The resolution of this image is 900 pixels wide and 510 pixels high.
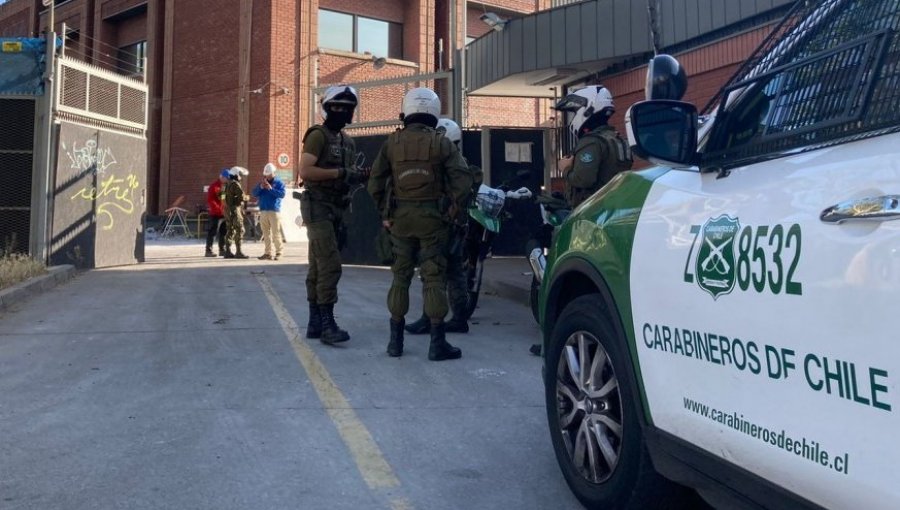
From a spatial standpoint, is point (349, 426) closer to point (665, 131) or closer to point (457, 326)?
point (665, 131)

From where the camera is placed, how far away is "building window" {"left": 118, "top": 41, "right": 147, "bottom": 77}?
98.8ft

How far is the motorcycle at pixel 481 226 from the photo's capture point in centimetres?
764

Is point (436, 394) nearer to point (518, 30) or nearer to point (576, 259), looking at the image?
Answer: point (576, 259)

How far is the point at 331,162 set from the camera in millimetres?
6977

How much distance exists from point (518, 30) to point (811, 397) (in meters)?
12.1

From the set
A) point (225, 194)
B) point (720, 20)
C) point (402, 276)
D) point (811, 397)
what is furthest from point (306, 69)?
point (811, 397)

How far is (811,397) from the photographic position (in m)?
2.20

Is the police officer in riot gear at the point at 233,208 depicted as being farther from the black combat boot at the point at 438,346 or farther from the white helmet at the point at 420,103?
the black combat boot at the point at 438,346

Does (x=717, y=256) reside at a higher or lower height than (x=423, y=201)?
lower

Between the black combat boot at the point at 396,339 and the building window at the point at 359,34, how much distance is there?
20928 mm

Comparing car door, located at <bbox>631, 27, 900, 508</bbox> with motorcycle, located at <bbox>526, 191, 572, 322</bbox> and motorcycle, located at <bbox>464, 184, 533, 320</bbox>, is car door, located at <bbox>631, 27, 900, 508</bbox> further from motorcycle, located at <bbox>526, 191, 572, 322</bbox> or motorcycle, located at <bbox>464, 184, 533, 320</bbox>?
motorcycle, located at <bbox>464, 184, 533, 320</bbox>

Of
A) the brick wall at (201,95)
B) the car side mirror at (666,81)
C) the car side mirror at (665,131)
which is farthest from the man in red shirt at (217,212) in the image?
the car side mirror at (665,131)

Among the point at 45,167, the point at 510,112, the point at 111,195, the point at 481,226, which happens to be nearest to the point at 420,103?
the point at 481,226

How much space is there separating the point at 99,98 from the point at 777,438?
13299 mm
